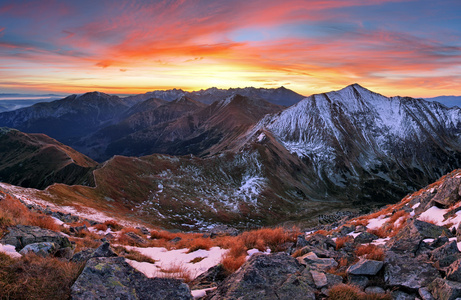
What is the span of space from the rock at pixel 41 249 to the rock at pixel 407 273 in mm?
10091

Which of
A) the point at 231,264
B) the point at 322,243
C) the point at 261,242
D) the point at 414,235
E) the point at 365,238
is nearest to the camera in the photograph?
the point at 231,264

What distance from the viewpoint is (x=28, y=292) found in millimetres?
5262

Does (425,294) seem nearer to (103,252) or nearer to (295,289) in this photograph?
(295,289)

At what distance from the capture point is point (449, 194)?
1383cm

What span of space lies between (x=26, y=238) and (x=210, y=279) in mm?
6326

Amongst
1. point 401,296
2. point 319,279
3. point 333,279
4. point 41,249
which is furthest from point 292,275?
point 41,249

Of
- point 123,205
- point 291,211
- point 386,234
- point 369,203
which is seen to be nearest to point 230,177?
Result: point 291,211

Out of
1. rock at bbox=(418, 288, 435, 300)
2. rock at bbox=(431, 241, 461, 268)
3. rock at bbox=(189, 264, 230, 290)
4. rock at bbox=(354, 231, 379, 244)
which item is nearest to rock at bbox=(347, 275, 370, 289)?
rock at bbox=(418, 288, 435, 300)

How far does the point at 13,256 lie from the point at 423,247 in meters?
12.7

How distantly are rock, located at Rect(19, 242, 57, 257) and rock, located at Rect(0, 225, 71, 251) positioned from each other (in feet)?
1.73

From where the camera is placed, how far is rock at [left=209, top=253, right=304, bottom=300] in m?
6.21

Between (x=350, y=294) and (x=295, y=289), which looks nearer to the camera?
Result: (x=350, y=294)

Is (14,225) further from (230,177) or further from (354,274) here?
(230,177)

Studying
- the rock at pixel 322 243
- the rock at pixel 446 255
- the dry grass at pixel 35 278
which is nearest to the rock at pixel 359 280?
the rock at pixel 446 255
